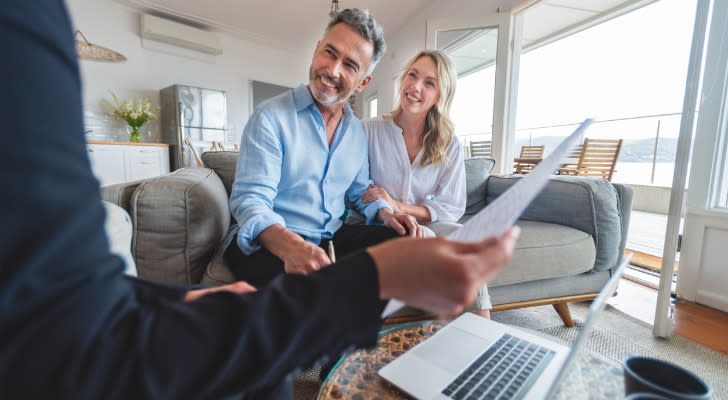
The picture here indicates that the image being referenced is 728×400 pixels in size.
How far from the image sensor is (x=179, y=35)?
15.1 feet

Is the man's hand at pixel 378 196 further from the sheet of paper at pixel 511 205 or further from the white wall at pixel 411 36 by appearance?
the white wall at pixel 411 36

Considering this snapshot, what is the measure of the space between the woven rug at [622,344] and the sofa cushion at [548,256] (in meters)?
0.26

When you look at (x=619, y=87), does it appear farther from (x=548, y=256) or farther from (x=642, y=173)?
(x=548, y=256)

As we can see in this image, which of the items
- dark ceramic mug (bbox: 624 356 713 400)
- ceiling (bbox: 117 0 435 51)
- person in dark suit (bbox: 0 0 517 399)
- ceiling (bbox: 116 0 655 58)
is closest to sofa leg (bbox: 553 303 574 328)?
dark ceramic mug (bbox: 624 356 713 400)

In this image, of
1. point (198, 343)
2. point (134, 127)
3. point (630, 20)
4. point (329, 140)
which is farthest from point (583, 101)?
point (134, 127)

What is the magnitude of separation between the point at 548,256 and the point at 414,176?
649mm

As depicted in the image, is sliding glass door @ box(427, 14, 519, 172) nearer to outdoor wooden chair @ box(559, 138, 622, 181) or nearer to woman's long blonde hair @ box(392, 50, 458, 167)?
woman's long blonde hair @ box(392, 50, 458, 167)

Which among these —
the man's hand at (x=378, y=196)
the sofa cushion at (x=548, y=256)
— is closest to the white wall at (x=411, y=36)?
the sofa cushion at (x=548, y=256)

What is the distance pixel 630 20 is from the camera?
3867 mm

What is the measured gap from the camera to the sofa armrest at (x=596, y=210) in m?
1.49

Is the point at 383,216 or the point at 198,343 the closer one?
the point at 198,343

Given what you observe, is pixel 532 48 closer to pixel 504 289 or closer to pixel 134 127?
pixel 504 289

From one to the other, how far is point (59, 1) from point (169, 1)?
5.30 metres

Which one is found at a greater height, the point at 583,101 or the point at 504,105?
the point at 583,101
